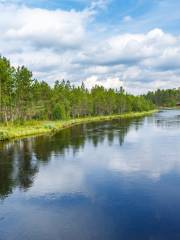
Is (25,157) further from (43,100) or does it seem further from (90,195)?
(43,100)

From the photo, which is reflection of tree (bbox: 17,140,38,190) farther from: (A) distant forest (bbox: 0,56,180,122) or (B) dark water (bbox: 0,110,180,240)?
(A) distant forest (bbox: 0,56,180,122)

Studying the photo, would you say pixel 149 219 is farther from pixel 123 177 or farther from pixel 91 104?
pixel 91 104

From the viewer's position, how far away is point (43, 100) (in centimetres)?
12100

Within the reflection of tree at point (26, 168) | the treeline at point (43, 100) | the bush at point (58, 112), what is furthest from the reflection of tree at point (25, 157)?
the bush at point (58, 112)

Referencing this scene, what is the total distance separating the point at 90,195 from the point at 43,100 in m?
96.5

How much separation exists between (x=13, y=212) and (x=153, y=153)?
27.7m

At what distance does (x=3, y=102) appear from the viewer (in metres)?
82.6

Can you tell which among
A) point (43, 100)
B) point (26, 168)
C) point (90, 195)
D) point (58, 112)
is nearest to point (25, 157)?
point (26, 168)

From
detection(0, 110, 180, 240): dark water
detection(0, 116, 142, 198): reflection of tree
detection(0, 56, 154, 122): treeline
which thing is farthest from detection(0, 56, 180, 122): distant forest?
detection(0, 110, 180, 240): dark water

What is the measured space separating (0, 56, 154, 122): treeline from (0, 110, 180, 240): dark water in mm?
43094

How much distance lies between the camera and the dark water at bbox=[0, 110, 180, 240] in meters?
19.8

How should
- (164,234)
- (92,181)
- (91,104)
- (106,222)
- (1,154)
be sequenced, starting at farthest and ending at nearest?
1. (91,104)
2. (1,154)
3. (92,181)
4. (106,222)
5. (164,234)

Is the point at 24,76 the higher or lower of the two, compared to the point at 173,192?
higher

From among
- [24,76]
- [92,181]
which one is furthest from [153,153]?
[24,76]
